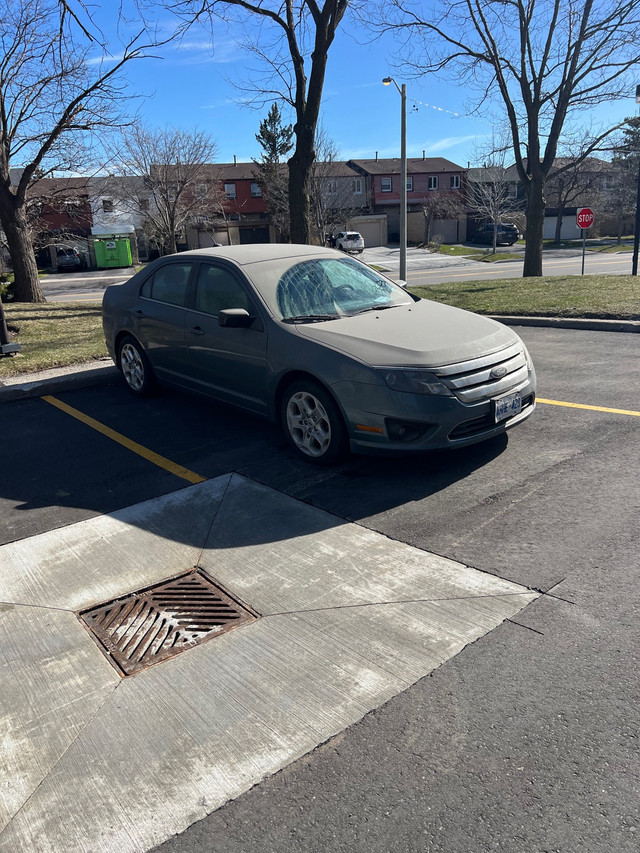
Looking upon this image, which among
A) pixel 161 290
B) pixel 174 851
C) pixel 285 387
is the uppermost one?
pixel 161 290

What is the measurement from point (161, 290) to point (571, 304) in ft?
24.5

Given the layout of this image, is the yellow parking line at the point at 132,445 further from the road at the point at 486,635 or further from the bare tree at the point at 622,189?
the bare tree at the point at 622,189

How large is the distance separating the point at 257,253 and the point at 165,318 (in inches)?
44.6

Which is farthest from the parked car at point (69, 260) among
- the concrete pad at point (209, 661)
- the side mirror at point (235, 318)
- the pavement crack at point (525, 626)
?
the pavement crack at point (525, 626)

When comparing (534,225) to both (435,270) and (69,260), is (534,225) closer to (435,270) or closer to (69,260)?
(435,270)

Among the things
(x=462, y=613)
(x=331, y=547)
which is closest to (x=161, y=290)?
(x=331, y=547)

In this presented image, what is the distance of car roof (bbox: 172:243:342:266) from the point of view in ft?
19.6

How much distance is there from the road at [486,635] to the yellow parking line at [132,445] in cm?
7

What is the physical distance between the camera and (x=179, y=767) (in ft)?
7.95

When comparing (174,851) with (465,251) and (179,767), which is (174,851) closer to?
(179,767)

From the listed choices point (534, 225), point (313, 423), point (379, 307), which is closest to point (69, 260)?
point (534, 225)

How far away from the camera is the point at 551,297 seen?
12633 mm

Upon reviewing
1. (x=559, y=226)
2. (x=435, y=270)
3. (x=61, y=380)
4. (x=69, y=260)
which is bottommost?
(x=435, y=270)

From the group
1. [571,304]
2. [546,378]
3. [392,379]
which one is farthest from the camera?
[571,304]
